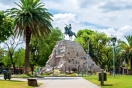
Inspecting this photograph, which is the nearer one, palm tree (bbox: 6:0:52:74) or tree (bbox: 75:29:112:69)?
palm tree (bbox: 6:0:52:74)

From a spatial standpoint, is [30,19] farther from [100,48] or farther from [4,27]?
[100,48]

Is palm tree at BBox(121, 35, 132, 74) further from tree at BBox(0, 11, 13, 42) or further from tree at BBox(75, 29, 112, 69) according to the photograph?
tree at BBox(0, 11, 13, 42)

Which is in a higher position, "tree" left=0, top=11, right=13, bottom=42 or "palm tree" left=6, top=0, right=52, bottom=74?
"palm tree" left=6, top=0, right=52, bottom=74

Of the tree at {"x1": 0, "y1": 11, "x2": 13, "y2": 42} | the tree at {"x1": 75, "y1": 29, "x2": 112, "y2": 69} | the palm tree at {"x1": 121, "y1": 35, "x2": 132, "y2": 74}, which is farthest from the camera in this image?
the tree at {"x1": 75, "y1": 29, "x2": 112, "y2": 69}

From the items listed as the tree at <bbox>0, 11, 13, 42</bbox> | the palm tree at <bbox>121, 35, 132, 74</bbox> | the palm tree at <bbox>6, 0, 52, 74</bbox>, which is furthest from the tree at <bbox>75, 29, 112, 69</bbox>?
the tree at <bbox>0, 11, 13, 42</bbox>

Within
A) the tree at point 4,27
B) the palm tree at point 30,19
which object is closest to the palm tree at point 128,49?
the palm tree at point 30,19

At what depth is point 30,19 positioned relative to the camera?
162 ft

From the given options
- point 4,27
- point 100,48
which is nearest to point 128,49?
point 100,48

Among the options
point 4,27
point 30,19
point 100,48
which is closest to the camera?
point 4,27

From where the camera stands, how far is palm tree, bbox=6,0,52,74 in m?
50.2

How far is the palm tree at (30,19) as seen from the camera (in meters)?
50.2

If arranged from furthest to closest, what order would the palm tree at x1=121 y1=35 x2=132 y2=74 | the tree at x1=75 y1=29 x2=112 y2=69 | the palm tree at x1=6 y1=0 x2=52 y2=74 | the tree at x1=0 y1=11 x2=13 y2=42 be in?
the tree at x1=75 y1=29 x2=112 y2=69 → the palm tree at x1=121 y1=35 x2=132 y2=74 → the palm tree at x1=6 y1=0 x2=52 y2=74 → the tree at x1=0 y1=11 x2=13 y2=42

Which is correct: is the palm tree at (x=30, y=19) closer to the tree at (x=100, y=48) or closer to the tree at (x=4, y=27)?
the tree at (x=4, y=27)

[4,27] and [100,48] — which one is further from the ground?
[100,48]
